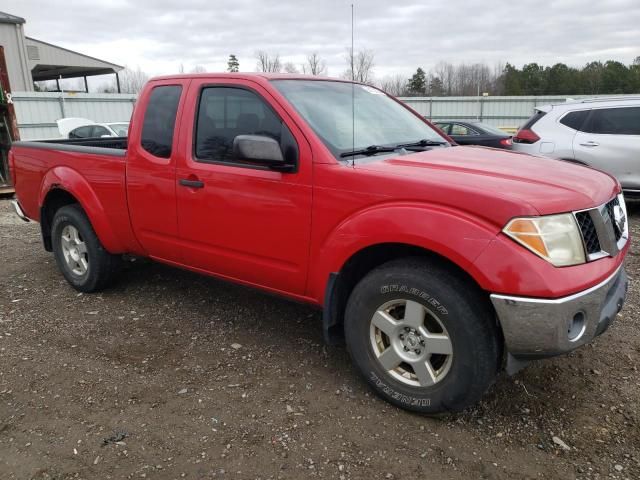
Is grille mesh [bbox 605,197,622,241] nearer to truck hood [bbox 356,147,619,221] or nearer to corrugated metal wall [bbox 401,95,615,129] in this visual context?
truck hood [bbox 356,147,619,221]

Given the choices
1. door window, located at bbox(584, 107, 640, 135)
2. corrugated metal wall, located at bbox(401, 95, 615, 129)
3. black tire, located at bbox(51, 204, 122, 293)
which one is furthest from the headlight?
corrugated metal wall, located at bbox(401, 95, 615, 129)

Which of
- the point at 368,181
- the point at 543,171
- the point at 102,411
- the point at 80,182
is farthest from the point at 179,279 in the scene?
the point at 543,171

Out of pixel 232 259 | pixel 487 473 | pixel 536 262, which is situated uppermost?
pixel 536 262

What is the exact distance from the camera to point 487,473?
2.51m

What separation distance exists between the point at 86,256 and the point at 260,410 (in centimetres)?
270

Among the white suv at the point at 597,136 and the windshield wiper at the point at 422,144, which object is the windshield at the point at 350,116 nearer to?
the windshield wiper at the point at 422,144

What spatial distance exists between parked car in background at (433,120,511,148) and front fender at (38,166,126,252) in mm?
8575

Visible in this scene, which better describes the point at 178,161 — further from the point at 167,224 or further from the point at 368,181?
the point at 368,181

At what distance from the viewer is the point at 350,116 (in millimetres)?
3559

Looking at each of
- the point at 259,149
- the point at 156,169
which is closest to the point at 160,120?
the point at 156,169

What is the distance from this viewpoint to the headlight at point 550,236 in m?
2.46

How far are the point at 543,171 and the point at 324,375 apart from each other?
1.80 meters

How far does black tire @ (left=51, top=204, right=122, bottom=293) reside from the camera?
4652 millimetres

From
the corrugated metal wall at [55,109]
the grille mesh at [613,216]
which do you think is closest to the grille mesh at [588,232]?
the grille mesh at [613,216]
